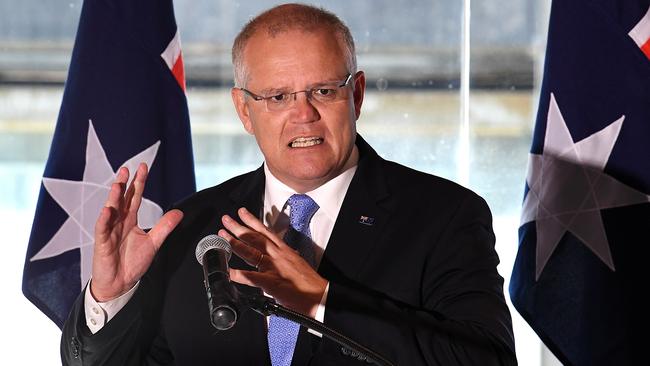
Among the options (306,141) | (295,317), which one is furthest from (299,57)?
(295,317)

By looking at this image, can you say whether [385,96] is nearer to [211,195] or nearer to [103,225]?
[211,195]

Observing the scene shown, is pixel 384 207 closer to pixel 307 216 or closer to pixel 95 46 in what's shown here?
pixel 307 216

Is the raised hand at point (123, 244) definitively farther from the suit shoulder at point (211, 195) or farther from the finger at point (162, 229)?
the suit shoulder at point (211, 195)

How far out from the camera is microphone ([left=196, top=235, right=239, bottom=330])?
1242 millimetres

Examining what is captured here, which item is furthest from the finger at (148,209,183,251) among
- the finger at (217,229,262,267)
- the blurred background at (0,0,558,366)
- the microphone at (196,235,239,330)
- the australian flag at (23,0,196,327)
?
the blurred background at (0,0,558,366)

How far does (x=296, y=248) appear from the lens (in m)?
2.01

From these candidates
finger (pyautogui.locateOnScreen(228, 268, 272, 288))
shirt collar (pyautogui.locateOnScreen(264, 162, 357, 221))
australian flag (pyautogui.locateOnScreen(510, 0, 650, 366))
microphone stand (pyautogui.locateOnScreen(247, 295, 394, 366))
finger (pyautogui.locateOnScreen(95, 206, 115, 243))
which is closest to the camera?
microphone stand (pyautogui.locateOnScreen(247, 295, 394, 366))

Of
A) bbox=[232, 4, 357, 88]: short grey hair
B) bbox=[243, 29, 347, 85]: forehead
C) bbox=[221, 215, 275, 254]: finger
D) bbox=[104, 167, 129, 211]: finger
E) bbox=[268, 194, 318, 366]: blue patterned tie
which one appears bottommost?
bbox=[268, 194, 318, 366]: blue patterned tie

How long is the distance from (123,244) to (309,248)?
0.39 meters

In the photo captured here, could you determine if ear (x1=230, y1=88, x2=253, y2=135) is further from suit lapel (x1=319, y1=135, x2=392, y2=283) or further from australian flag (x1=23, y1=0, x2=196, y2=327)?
australian flag (x1=23, y1=0, x2=196, y2=327)

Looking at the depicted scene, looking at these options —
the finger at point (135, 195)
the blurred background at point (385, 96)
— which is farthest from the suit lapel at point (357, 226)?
the blurred background at point (385, 96)

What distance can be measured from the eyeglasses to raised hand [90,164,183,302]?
1.01 feet

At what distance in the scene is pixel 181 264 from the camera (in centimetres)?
207

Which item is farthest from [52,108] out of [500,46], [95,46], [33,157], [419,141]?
[500,46]
